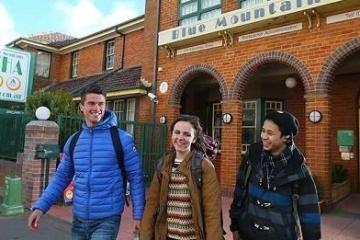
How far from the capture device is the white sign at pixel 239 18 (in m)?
8.38

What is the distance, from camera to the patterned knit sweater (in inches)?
111

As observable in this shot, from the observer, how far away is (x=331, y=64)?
8.05 m

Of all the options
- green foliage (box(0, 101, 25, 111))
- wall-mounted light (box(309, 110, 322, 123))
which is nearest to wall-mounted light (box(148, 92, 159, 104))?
wall-mounted light (box(309, 110, 322, 123))

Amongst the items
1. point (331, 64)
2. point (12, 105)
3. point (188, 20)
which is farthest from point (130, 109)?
point (331, 64)

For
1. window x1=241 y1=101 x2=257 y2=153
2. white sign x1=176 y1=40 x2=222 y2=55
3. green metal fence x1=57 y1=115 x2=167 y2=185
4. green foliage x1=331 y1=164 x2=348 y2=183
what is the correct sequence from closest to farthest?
1. green foliage x1=331 y1=164 x2=348 y2=183
2. white sign x1=176 y1=40 x2=222 y2=55
3. green metal fence x1=57 y1=115 x2=167 y2=185
4. window x1=241 y1=101 x2=257 y2=153

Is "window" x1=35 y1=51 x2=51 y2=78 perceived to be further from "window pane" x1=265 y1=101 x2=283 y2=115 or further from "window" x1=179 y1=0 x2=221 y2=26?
"window pane" x1=265 y1=101 x2=283 y2=115

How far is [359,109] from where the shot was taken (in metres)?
10.2

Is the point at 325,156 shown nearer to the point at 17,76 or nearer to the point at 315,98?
the point at 315,98

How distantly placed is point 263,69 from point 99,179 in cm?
780

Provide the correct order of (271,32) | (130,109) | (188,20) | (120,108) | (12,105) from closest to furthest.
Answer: (271,32)
(188,20)
(130,109)
(120,108)
(12,105)

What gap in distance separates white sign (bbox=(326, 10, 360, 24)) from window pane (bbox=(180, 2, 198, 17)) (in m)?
4.12

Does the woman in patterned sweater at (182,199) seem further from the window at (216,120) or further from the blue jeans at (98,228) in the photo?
the window at (216,120)

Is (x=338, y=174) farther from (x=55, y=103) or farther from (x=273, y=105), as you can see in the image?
(x=55, y=103)

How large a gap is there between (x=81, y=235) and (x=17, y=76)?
9.50m
